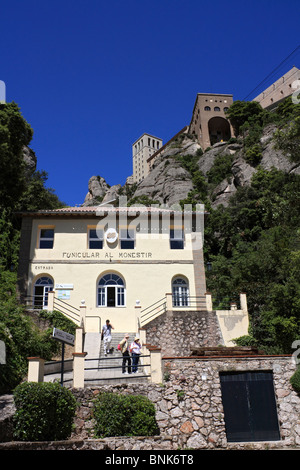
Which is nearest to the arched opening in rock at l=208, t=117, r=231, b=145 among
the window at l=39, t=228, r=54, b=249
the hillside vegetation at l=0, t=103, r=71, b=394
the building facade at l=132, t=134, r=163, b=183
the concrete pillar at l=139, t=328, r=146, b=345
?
the building facade at l=132, t=134, r=163, b=183

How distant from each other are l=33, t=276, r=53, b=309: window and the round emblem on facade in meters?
3.90

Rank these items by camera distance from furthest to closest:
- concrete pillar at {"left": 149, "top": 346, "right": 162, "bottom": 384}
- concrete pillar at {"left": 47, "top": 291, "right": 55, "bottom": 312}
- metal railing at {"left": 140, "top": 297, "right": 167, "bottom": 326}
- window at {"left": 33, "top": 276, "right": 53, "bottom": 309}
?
window at {"left": 33, "top": 276, "right": 53, "bottom": 309}, metal railing at {"left": 140, "top": 297, "right": 167, "bottom": 326}, concrete pillar at {"left": 47, "top": 291, "right": 55, "bottom": 312}, concrete pillar at {"left": 149, "top": 346, "right": 162, "bottom": 384}

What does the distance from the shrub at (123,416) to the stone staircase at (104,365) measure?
1.01 m

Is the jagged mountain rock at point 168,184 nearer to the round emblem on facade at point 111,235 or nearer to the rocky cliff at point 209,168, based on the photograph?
the rocky cliff at point 209,168

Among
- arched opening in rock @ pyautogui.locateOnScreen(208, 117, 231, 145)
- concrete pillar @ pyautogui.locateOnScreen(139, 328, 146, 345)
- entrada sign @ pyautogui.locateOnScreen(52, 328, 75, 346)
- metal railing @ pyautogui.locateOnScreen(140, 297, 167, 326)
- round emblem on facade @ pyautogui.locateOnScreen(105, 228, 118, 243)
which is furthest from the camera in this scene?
arched opening in rock @ pyautogui.locateOnScreen(208, 117, 231, 145)

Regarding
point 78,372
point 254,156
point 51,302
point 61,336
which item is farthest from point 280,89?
point 61,336

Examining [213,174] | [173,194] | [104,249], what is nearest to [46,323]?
[104,249]

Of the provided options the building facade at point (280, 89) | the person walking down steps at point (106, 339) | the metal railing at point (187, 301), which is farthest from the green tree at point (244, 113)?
the person walking down steps at point (106, 339)

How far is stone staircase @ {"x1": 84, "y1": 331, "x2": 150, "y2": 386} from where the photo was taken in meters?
13.0

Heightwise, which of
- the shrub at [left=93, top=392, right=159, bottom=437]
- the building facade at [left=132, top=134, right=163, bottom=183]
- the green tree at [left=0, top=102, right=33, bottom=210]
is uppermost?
the building facade at [left=132, top=134, right=163, bottom=183]

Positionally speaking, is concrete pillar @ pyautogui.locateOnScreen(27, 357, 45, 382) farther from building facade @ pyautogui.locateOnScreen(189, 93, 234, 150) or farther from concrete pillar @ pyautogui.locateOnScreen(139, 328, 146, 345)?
building facade @ pyautogui.locateOnScreen(189, 93, 234, 150)

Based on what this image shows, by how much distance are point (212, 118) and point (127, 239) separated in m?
64.1

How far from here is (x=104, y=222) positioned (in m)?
24.3

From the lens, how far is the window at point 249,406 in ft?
40.2
